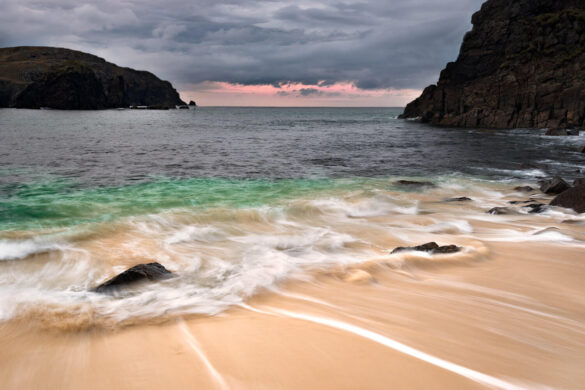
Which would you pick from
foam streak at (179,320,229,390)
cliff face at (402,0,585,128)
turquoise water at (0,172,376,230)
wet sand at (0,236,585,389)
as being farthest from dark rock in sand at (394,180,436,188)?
cliff face at (402,0,585,128)

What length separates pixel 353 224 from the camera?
831cm

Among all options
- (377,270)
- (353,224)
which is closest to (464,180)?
(353,224)

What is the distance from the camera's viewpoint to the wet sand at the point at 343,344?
2.60 meters

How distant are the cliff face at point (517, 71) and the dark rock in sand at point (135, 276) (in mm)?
50126

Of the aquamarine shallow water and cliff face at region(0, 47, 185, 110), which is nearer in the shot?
the aquamarine shallow water

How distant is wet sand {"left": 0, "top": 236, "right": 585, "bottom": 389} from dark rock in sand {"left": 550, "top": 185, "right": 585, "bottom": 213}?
552cm

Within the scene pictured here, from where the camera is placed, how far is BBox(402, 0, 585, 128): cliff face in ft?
150

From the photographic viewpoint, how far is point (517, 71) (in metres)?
52.7

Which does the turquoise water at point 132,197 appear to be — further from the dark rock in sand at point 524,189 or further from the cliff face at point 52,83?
the cliff face at point 52,83

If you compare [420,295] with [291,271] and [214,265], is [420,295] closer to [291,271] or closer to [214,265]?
[291,271]

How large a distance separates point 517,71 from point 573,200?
53.5 meters

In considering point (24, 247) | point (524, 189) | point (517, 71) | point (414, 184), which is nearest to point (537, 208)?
point (524, 189)

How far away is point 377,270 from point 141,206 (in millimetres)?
6825

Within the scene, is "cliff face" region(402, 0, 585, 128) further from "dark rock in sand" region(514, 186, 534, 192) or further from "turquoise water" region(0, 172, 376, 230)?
"turquoise water" region(0, 172, 376, 230)
